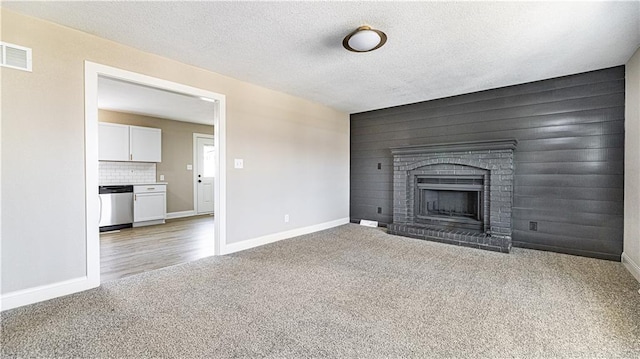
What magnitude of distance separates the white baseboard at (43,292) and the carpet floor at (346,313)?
0.10m

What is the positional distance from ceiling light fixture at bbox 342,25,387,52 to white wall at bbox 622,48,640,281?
2838mm

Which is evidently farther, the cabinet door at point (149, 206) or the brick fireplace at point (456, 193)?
the cabinet door at point (149, 206)

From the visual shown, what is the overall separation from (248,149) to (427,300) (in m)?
2.93

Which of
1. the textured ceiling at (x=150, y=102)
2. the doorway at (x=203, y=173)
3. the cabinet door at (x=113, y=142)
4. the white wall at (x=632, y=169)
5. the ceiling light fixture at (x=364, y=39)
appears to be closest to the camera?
the ceiling light fixture at (x=364, y=39)

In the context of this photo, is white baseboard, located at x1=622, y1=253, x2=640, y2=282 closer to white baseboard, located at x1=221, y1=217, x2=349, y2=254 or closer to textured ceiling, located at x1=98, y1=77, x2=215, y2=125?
white baseboard, located at x1=221, y1=217, x2=349, y2=254

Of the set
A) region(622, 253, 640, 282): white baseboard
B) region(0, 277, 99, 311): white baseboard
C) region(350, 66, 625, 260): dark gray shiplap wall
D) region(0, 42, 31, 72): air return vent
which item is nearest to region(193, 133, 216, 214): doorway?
region(0, 277, 99, 311): white baseboard

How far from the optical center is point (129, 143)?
574cm

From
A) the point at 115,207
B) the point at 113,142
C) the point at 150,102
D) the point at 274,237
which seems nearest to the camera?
the point at 274,237

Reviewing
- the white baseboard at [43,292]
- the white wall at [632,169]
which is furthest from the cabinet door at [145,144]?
the white wall at [632,169]

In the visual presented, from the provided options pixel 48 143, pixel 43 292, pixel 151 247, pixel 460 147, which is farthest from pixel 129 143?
pixel 460 147

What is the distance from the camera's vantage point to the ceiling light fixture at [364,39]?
93.0 inches

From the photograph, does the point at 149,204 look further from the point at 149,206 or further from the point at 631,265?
the point at 631,265

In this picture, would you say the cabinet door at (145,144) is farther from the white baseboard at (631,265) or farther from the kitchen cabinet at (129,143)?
the white baseboard at (631,265)

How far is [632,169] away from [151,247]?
241 inches
